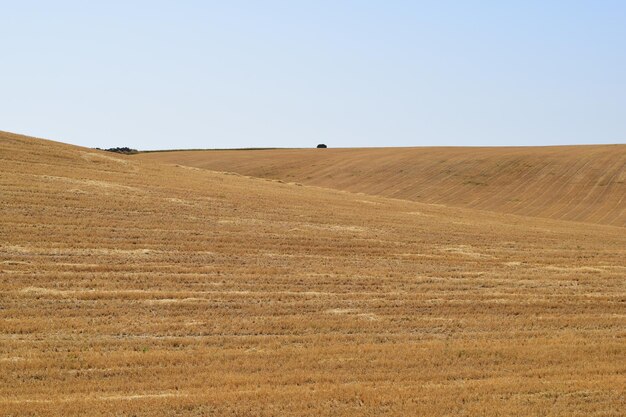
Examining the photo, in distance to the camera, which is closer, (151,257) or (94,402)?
(94,402)

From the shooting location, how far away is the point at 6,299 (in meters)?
21.4

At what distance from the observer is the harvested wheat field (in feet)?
50.3

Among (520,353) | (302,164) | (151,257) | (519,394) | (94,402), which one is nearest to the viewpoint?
(94,402)

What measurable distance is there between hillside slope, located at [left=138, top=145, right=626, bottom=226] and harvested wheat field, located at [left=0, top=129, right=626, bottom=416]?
14.6 m

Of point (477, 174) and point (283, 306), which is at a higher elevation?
Answer: point (477, 174)

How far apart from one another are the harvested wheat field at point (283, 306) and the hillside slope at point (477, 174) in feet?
48.0

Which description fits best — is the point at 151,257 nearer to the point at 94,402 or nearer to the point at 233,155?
the point at 94,402

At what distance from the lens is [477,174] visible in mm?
68438

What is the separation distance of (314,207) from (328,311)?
1804 cm


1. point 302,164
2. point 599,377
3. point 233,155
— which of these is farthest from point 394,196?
point 599,377

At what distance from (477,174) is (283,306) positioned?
158 feet

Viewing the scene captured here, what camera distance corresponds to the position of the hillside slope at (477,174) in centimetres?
5678

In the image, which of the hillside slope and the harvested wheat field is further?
the hillside slope

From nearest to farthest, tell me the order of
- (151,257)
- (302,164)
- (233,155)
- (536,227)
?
(151,257)
(536,227)
(302,164)
(233,155)
